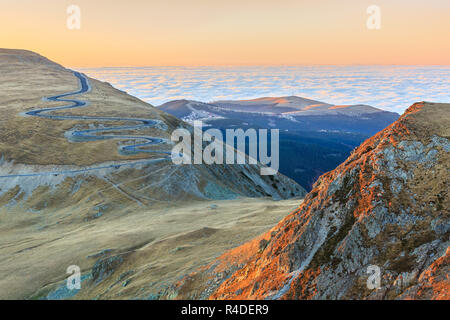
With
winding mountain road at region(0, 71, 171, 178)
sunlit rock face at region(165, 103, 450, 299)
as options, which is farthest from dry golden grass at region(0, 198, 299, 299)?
winding mountain road at region(0, 71, 171, 178)

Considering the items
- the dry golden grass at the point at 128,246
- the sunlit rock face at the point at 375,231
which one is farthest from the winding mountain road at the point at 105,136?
the sunlit rock face at the point at 375,231

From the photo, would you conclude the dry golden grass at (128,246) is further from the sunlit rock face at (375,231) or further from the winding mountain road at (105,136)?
the winding mountain road at (105,136)

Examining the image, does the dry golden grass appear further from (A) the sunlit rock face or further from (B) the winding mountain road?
(B) the winding mountain road

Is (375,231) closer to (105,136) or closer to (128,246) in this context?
(128,246)

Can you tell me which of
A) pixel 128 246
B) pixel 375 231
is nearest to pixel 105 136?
pixel 128 246
